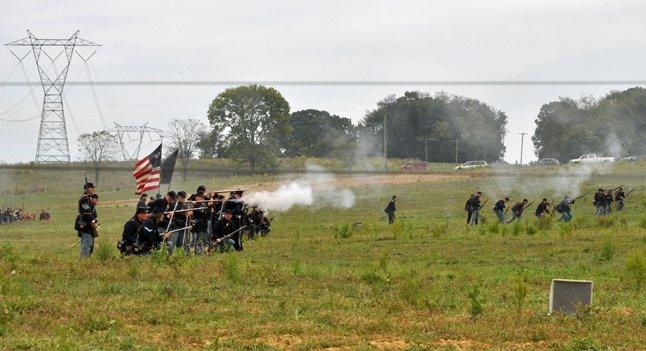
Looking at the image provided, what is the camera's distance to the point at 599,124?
76250 millimetres

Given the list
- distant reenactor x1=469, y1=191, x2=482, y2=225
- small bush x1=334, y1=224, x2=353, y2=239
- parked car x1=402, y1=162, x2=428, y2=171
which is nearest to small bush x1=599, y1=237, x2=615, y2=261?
small bush x1=334, y1=224, x2=353, y2=239

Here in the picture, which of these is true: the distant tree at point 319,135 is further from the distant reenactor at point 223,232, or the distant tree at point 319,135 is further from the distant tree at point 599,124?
the distant reenactor at point 223,232

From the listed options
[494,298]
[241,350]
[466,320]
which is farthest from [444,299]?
[241,350]

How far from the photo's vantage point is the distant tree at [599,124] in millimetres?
75438

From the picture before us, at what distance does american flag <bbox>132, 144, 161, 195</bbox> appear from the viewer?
2933 cm

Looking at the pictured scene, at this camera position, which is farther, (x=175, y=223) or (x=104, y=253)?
(x=175, y=223)

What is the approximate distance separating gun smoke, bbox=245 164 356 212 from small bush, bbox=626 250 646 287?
29918mm

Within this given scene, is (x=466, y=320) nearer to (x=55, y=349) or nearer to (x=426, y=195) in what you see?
(x=55, y=349)

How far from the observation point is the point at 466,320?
14094mm

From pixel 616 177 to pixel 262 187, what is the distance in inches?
801

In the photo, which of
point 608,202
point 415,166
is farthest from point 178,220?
point 415,166

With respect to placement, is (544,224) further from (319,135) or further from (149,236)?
(319,135)

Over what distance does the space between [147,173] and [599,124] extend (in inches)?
2077

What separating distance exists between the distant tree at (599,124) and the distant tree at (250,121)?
29272 millimetres
